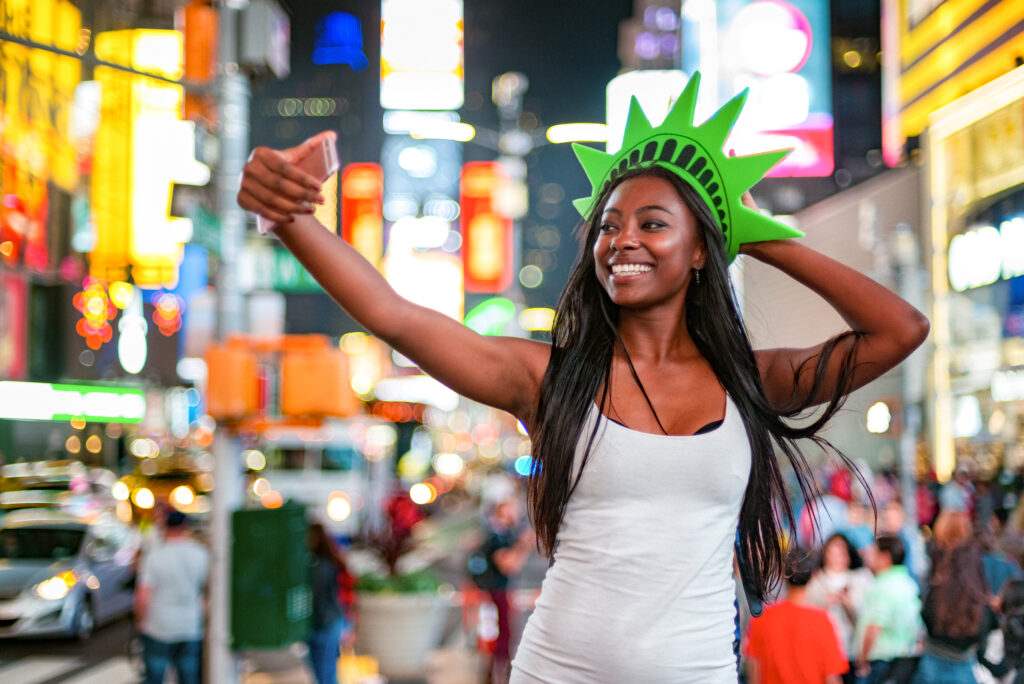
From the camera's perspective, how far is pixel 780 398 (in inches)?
90.0

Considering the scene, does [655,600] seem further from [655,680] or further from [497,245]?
[497,245]

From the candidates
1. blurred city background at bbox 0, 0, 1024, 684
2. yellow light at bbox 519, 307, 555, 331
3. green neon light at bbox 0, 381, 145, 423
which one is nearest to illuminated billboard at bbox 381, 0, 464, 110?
blurred city background at bbox 0, 0, 1024, 684

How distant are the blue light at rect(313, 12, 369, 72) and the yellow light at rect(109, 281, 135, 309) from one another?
8145mm

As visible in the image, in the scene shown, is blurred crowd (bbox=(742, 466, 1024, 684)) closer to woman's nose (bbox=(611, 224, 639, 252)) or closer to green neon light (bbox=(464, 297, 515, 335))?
woman's nose (bbox=(611, 224, 639, 252))

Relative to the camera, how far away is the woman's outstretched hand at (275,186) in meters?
1.88

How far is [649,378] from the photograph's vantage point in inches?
81.4

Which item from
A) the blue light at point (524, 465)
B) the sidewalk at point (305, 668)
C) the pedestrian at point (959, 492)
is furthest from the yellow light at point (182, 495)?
the pedestrian at point (959, 492)

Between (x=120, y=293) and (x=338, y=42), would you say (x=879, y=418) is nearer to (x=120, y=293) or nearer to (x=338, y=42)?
(x=120, y=293)

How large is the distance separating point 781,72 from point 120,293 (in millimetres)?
11344

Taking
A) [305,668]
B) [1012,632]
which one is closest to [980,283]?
[1012,632]

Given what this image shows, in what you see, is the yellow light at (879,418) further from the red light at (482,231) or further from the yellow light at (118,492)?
the red light at (482,231)

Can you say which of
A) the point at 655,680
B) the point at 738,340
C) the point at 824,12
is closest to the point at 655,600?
the point at 655,680

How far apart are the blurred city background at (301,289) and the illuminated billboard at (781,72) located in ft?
0.19

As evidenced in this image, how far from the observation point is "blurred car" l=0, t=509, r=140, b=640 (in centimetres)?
1216
